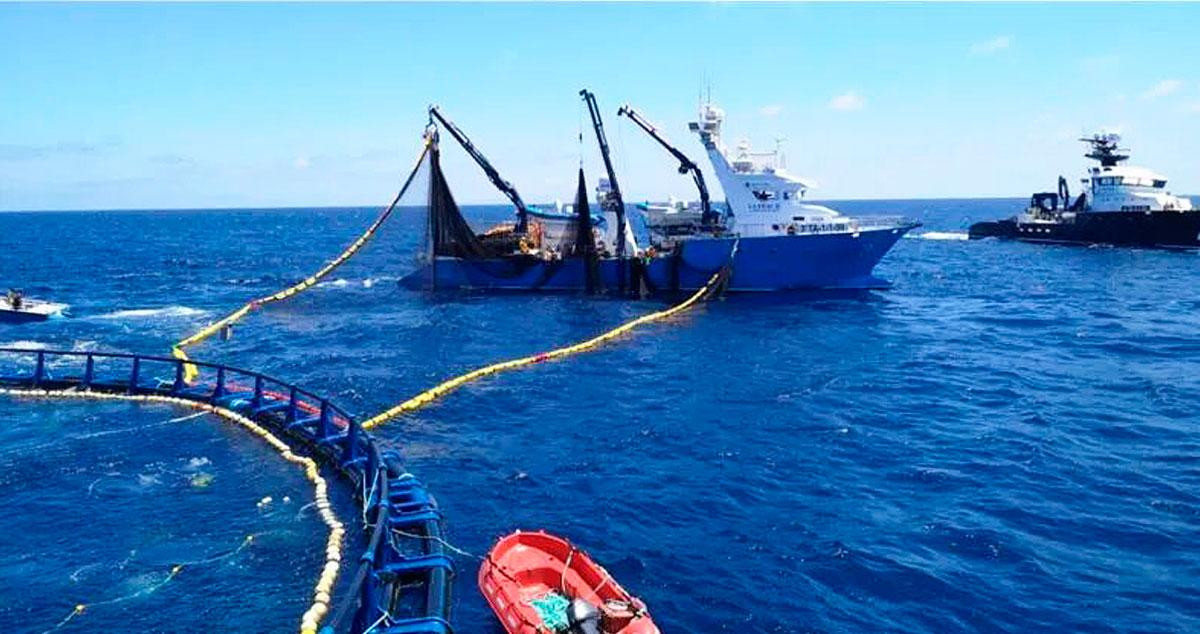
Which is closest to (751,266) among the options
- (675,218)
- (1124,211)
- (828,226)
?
(828,226)

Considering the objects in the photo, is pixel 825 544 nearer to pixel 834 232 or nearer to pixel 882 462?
pixel 882 462

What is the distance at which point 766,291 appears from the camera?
64.6 metres

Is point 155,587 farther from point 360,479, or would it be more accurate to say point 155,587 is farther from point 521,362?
point 521,362

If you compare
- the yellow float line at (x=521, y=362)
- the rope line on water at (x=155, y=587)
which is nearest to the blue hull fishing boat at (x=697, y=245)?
the yellow float line at (x=521, y=362)

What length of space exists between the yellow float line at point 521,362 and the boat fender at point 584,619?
1577 cm

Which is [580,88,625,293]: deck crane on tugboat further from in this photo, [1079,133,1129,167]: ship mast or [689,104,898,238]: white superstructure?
[1079,133,1129,167]: ship mast

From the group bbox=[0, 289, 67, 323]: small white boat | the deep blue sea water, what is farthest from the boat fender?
bbox=[0, 289, 67, 323]: small white boat

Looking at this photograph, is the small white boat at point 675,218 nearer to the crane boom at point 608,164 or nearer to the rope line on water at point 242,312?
the crane boom at point 608,164

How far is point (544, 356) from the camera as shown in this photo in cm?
4294

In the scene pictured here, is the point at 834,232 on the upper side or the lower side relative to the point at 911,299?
upper

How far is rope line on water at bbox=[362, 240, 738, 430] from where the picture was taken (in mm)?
33125

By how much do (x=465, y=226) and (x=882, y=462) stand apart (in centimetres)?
4745

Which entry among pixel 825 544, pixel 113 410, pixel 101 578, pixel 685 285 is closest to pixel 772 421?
pixel 825 544

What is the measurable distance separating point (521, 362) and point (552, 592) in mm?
25138
